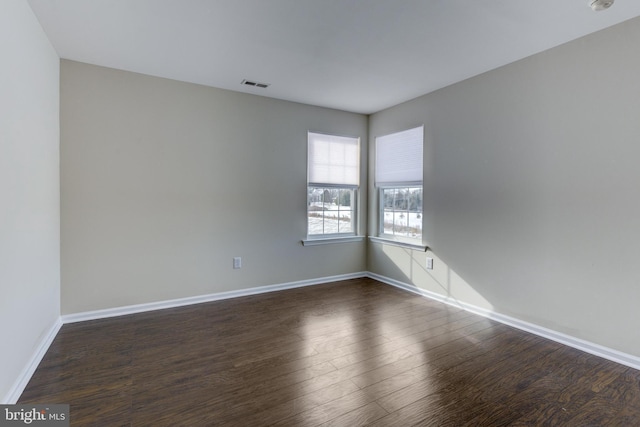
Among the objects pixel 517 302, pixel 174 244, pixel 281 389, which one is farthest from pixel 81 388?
pixel 517 302

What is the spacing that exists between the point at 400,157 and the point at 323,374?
10.4 ft

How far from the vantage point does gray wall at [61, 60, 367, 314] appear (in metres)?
3.17

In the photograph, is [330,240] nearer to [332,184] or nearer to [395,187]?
[332,184]

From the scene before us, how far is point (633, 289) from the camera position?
2.38 meters

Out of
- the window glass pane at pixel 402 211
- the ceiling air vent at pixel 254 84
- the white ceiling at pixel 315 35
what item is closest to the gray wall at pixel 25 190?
the white ceiling at pixel 315 35

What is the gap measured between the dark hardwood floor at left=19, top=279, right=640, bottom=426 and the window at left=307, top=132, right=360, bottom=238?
1.68 meters

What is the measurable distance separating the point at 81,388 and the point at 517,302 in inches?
145

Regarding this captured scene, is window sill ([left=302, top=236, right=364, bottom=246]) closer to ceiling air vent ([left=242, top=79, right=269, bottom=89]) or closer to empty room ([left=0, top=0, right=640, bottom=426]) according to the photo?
empty room ([left=0, top=0, right=640, bottom=426])

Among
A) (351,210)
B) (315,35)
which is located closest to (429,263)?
(351,210)

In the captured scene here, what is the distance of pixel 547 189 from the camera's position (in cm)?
287

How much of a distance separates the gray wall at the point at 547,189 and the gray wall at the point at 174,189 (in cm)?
193

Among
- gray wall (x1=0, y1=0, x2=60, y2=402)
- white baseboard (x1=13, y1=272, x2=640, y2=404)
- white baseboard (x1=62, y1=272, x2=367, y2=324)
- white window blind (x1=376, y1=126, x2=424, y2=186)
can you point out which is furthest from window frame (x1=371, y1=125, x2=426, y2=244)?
gray wall (x1=0, y1=0, x2=60, y2=402)

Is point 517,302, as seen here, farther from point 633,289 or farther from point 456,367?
point 456,367

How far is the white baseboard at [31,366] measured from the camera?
1898mm
